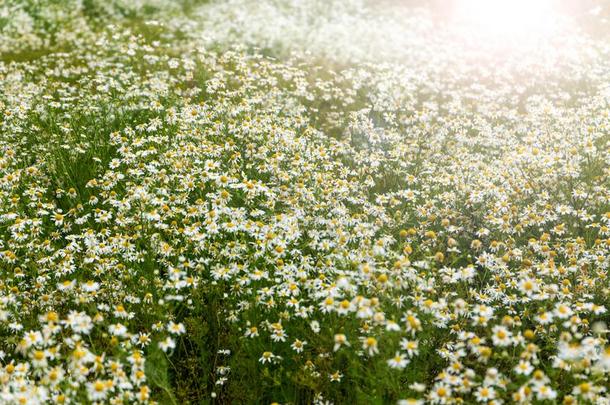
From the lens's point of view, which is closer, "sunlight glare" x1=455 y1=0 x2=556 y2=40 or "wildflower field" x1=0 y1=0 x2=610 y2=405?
"wildflower field" x1=0 y1=0 x2=610 y2=405

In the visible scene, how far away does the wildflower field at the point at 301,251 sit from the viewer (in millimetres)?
3979

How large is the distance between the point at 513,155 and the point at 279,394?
4108 millimetres

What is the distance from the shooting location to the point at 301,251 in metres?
5.52

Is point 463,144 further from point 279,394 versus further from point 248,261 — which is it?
point 279,394

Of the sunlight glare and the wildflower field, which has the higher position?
the sunlight glare

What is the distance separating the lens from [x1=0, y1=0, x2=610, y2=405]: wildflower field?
3.98m

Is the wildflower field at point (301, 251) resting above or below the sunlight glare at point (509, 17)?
below

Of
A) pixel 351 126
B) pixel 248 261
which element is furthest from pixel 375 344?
pixel 351 126

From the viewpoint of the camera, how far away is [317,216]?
5773 millimetres

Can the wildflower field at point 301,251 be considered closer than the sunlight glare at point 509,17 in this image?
Yes

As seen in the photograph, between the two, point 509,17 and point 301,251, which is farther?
point 509,17

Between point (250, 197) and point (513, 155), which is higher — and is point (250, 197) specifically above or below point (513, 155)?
below

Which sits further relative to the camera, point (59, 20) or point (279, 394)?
point (59, 20)

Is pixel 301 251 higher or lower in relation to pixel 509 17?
lower
